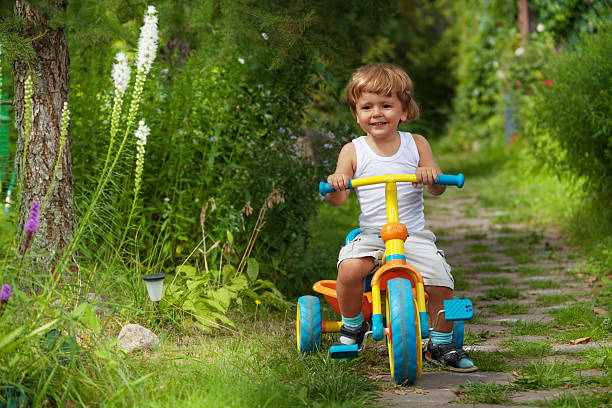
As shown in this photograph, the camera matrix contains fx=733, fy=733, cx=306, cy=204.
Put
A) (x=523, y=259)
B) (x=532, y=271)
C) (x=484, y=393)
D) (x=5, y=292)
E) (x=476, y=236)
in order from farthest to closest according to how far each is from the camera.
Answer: (x=476, y=236) < (x=523, y=259) < (x=532, y=271) < (x=484, y=393) < (x=5, y=292)

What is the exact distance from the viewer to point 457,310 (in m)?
3.04

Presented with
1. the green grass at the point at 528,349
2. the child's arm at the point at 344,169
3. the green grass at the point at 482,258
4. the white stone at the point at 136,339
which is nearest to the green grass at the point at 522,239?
the green grass at the point at 482,258

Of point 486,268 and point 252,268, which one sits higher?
point 252,268

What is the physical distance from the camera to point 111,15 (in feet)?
14.5

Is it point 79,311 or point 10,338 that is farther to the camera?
point 79,311

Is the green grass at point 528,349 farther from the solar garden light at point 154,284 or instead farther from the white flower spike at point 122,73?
the white flower spike at point 122,73

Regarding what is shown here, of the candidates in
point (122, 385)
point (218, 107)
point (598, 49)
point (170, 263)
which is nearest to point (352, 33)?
point (598, 49)

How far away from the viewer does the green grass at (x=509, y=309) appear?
434cm

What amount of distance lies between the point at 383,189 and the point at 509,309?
1537mm

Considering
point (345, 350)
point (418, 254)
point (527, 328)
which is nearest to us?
point (345, 350)

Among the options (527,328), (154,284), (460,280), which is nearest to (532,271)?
(460,280)

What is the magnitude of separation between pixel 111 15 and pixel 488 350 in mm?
2907

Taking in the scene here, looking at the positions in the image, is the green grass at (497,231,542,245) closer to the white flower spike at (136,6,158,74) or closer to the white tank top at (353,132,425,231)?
the white tank top at (353,132,425,231)

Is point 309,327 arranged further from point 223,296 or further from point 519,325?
point 519,325
